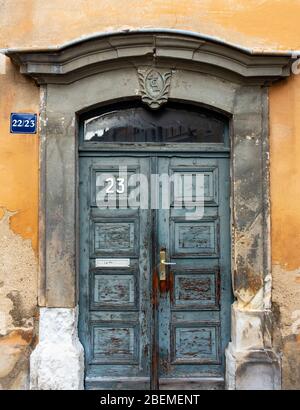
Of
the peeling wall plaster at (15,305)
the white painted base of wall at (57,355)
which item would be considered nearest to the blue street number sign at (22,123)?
the peeling wall plaster at (15,305)

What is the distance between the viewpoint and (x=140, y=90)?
4.31 m

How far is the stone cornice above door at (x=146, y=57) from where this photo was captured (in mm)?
4109

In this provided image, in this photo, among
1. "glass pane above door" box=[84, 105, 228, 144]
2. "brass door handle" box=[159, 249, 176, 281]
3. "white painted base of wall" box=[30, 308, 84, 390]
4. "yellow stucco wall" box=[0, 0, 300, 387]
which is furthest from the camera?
"glass pane above door" box=[84, 105, 228, 144]

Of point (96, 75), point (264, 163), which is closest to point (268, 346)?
point (264, 163)

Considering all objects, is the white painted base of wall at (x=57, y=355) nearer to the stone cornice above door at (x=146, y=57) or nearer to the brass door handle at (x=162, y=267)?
the brass door handle at (x=162, y=267)

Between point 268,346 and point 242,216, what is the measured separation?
3.80 ft

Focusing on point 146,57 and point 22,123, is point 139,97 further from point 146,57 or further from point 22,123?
point 22,123

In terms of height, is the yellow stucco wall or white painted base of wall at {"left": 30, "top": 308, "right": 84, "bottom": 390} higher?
the yellow stucco wall

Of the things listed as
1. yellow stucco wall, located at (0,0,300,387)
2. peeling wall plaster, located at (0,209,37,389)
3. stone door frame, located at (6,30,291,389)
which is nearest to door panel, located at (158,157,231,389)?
stone door frame, located at (6,30,291,389)

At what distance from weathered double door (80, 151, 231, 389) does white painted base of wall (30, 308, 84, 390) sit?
0.22m

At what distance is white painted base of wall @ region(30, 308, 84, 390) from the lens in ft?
13.5

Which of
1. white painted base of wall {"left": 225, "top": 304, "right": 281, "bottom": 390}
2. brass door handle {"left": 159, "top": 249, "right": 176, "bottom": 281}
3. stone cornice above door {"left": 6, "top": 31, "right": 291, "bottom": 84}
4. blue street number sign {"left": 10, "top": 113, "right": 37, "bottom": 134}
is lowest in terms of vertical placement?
white painted base of wall {"left": 225, "top": 304, "right": 281, "bottom": 390}

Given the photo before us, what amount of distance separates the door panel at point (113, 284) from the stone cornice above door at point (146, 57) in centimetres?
85

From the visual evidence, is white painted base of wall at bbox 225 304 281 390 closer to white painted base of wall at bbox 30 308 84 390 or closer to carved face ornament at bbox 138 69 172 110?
white painted base of wall at bbox 30 308 84 390
